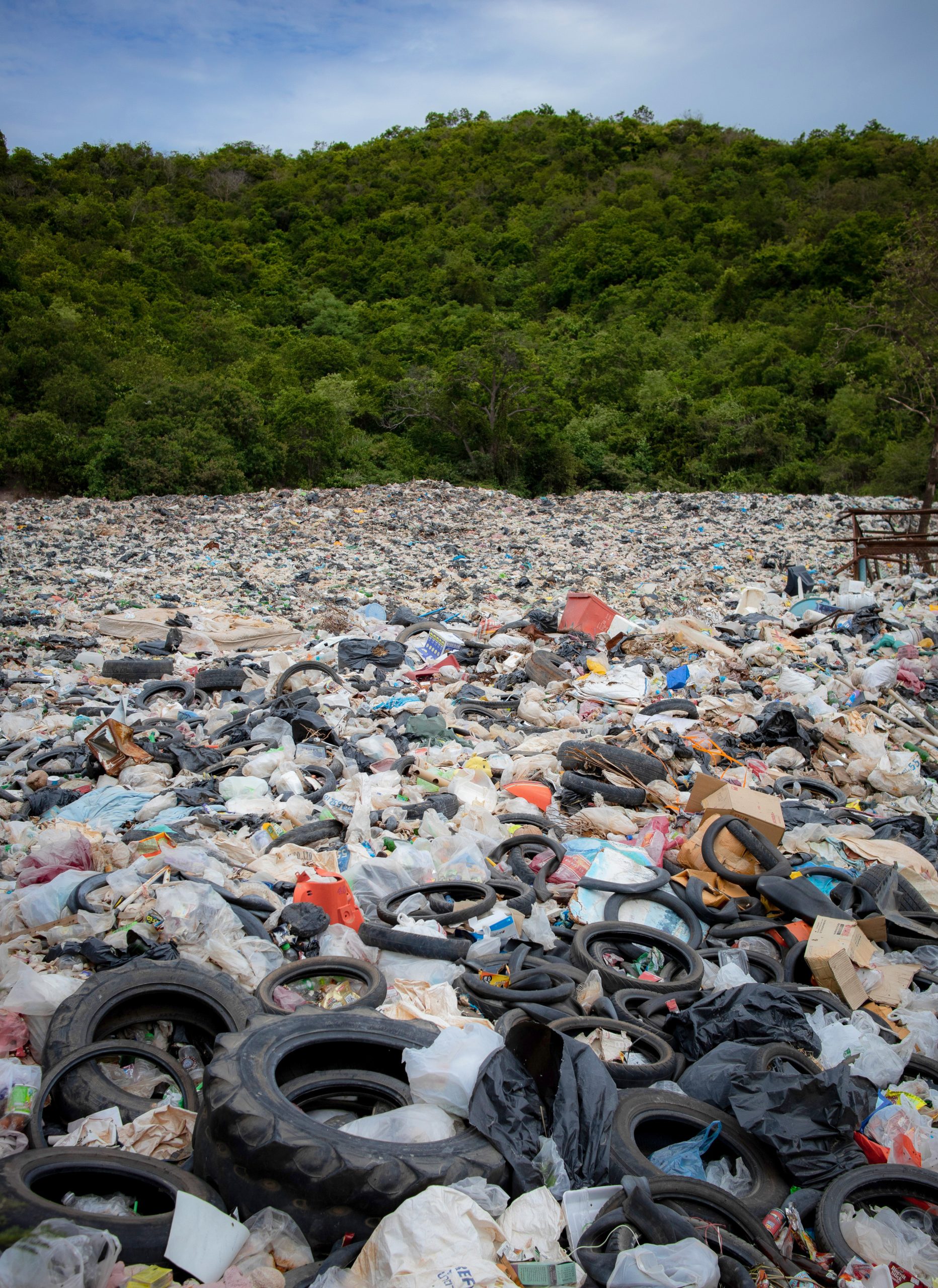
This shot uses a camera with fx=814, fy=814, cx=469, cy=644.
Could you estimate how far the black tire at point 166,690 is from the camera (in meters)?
6.10

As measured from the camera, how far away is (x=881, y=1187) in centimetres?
205

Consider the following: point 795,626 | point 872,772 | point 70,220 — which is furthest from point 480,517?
point 70,220

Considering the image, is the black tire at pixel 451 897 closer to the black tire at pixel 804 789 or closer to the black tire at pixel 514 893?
the black tire at pixel 514 893

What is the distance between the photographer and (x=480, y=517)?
16.8m

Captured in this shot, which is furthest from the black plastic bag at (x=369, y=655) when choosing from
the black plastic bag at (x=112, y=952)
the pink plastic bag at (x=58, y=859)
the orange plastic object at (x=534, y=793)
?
the black plastic bag at (x=112, y=952)

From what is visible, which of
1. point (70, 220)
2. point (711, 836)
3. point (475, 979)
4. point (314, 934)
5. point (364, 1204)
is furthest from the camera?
point (70, 220)

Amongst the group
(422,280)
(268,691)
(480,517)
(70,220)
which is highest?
(70,220)

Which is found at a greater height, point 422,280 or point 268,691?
point 422,280

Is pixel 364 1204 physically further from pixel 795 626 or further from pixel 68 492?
pixel 68 492

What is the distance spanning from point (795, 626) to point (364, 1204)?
23.4ft

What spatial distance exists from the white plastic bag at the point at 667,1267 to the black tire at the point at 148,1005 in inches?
50.3

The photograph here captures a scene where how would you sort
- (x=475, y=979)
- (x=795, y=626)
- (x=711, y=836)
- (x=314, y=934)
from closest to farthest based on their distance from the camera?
(x=475, y=979) < (x=314, y=934) < (x=711, y=836) < (x=795, y=626)

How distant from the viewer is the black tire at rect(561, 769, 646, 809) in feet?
14.6

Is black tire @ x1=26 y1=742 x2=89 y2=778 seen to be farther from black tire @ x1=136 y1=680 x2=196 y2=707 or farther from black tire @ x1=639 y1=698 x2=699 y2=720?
black tire @ x1=639 y1=698 x2=699 y2=720
